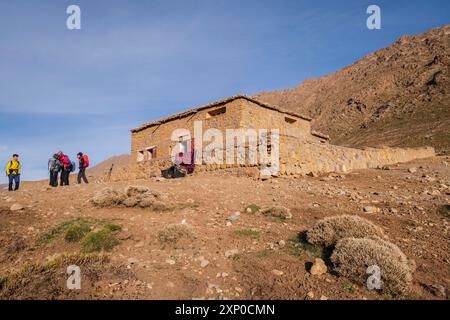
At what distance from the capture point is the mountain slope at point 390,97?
35.3m

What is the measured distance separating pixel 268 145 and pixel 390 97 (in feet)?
149

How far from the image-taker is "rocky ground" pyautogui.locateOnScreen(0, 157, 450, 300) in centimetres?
388

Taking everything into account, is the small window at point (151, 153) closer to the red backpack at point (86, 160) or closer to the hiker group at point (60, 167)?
the red backpack at point (86, 160)

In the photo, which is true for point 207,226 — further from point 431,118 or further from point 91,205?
point 431,118

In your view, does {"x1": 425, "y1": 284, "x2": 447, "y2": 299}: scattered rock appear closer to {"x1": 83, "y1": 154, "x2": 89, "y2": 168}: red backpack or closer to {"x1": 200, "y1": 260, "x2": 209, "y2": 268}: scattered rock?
{"x1": 200, "y1": 260, "x2": 209, "y2": 268}: scattered rock

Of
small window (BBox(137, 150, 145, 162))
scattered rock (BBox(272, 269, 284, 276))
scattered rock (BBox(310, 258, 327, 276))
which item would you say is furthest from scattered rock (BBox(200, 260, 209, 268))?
small window (BBox(137, 150, 145, 162))

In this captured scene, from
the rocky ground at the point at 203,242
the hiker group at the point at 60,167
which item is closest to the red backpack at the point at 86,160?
the hiker group at the point at 60,167

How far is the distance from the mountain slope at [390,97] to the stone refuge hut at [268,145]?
12.4 meters

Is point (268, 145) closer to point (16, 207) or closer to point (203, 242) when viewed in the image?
point (203, 242)

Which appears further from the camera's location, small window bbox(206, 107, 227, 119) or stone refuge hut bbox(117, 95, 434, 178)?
small window bbox(206, 107, 227, 119)

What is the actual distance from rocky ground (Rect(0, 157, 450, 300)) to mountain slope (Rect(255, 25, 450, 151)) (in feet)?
86.4

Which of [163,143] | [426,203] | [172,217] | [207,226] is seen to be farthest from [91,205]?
[163,143]

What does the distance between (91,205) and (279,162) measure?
6735mm

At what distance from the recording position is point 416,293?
3686 mm
